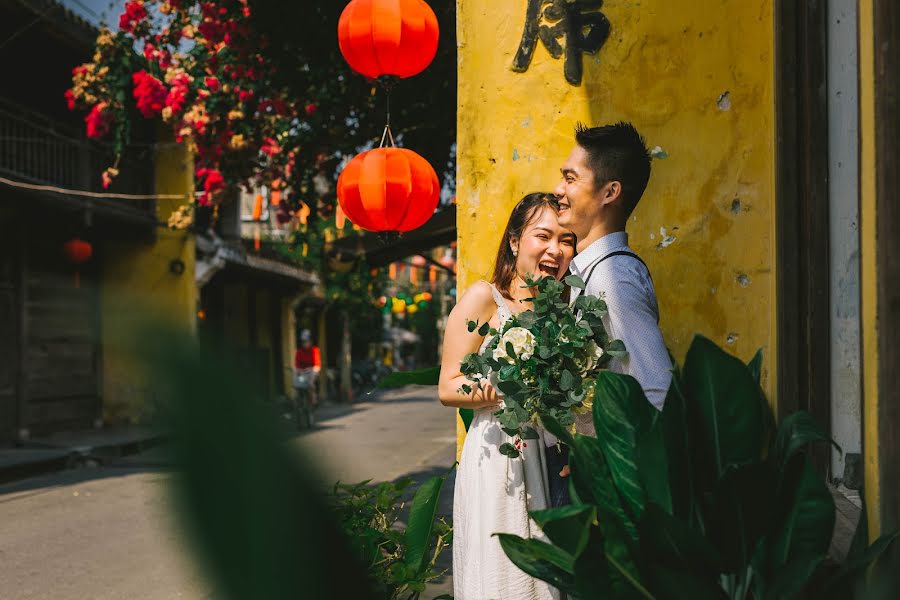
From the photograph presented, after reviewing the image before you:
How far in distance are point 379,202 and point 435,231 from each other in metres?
2.47

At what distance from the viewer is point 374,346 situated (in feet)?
118

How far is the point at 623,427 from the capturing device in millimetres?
1224

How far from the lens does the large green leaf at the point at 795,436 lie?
3.90ft

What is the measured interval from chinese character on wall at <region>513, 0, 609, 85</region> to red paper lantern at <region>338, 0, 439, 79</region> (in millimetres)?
2150

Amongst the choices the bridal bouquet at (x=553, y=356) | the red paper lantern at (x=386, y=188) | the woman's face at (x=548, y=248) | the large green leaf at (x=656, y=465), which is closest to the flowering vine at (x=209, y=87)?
the red paper lantern at (x=386, y=188)

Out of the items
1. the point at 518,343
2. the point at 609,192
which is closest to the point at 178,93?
the point at 609,192

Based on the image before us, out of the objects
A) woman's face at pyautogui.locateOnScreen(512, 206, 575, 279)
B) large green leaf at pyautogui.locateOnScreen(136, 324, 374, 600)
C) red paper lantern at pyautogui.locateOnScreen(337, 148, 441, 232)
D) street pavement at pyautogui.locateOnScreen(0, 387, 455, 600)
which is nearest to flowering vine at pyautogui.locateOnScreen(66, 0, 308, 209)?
red paper lantern at pyautogui.locateOnScreen(337, 148, 441, 232)

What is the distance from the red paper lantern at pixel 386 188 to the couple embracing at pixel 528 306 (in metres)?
2.81

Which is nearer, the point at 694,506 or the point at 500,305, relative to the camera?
the point at 694,506

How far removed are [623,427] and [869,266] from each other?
17.7 inches

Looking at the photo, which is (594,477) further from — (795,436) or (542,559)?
(795,436)

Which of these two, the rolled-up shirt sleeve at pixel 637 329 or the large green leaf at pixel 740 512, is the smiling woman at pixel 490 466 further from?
the large green leaf at pixel 740 512

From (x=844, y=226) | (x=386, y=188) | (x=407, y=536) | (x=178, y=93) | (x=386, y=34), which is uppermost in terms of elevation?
(x=178, y=93)

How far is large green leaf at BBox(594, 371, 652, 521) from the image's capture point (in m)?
1.20
